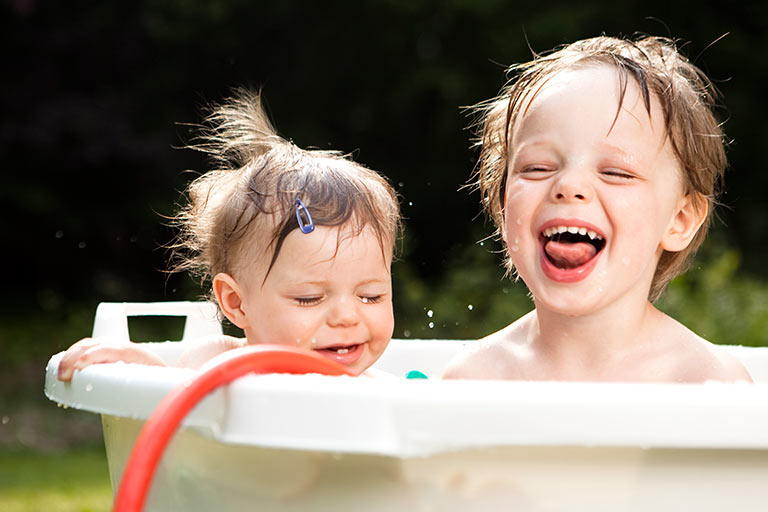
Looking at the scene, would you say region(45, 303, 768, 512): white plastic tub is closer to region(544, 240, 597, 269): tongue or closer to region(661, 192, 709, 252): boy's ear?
region(544, 240, 597, 269): tongue

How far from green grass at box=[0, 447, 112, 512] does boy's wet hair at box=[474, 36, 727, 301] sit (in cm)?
282

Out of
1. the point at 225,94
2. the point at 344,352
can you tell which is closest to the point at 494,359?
the point at 344,352

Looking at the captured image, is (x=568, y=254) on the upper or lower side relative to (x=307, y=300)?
upper

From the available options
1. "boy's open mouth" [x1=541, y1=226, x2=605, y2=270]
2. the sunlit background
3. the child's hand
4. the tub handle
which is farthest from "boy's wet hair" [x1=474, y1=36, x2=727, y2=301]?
the sunlit background

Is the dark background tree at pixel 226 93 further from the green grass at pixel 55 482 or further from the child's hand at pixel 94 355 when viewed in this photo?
the child's hand at pixel 94 355

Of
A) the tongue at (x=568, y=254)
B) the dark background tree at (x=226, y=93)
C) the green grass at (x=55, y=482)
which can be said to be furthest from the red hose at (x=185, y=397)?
the dark background tree at (x=226, y=93)

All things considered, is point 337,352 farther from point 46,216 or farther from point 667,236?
point 46,216

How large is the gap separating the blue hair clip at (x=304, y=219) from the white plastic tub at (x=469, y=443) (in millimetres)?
755

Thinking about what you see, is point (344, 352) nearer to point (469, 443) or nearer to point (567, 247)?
point (567, 247)

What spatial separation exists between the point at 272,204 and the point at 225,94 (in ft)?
21.3

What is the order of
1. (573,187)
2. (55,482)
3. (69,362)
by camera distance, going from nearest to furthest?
(69,362), (573,187), (55,482)

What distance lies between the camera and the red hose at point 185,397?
1.00m

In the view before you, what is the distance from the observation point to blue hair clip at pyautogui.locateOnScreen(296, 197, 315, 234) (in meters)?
1.97

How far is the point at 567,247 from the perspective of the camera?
1815mm
